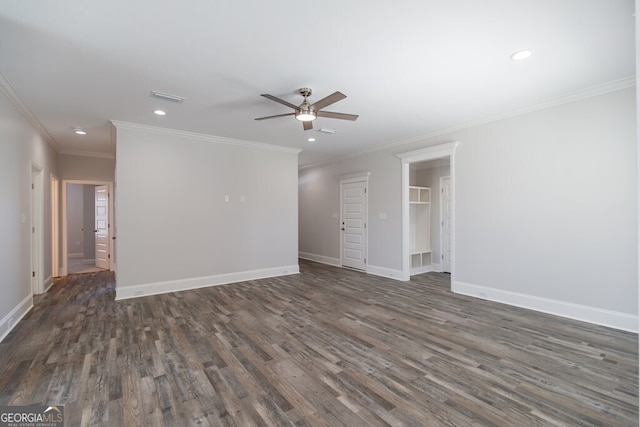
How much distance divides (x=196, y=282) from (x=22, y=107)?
341 cm

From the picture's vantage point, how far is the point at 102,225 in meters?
7.16

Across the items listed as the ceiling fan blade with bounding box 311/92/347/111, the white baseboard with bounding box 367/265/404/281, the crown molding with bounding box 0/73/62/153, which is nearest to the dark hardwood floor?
the white baseboard with bounding box 367/265/404/281

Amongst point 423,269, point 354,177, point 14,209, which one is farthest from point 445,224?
point 14,209

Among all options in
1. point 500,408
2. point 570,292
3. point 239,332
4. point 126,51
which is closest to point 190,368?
point 239,332

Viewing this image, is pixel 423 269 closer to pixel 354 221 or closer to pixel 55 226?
pixel 354 221

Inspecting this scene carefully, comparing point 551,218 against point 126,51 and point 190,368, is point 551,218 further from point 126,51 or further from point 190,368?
point 126,51

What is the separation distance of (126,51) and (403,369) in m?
3.66

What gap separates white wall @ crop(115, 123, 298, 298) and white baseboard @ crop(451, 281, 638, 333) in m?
3.56

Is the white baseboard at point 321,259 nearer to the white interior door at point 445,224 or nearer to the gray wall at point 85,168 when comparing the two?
Result: the white interior door at point 445,224

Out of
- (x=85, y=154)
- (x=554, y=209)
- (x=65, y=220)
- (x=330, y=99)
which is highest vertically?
(x=85, y=154)

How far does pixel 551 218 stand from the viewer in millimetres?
3844

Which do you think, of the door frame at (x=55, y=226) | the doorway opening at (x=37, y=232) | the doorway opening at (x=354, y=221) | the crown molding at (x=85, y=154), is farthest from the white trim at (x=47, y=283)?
the doorway opening at (x=354, y=221)

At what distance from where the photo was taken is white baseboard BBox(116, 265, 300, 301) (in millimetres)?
4677

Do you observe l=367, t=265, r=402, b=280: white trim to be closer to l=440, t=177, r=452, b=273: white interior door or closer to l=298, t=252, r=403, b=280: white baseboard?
l=298, t=252, r=403, b=280: white baseboard
